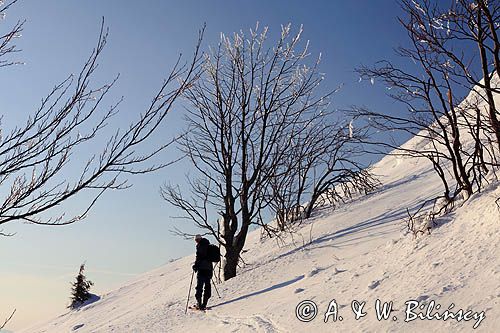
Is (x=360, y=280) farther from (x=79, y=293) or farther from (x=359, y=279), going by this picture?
(x=79, y=293)

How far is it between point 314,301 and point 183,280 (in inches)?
339

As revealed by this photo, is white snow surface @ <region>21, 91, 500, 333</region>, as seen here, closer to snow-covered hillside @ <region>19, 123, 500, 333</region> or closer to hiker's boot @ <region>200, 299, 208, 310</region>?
snow-covered hillside @ <region>19, 123, 500, 333</region>

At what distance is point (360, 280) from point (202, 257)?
4.20 metres

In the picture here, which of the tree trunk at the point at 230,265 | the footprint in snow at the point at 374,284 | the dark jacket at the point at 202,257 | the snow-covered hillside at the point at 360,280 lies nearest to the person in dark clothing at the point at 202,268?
the dark jacket at the point at 202,257

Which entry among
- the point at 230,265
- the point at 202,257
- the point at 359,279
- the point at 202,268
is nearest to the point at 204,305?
the point at 202,268

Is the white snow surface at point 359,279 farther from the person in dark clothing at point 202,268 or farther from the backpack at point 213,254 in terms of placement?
the backpack at point 213,254

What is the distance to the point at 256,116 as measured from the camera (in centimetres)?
1334

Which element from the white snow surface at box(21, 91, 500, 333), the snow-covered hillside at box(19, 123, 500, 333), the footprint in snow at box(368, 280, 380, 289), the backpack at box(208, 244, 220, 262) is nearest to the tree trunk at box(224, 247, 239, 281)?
the snow-covered hillside at box(19, 123, 500, 333)

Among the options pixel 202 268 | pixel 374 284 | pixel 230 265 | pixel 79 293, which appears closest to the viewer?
pixel 374 284

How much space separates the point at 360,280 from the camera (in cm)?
711

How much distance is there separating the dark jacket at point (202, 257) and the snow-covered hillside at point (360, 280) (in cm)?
74

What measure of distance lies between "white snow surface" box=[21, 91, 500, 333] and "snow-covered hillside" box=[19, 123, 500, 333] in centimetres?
2

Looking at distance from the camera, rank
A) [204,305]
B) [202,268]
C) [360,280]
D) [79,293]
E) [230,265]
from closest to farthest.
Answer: [360,280] < [204,305] < [202,268] < [230,265] < [79,293]

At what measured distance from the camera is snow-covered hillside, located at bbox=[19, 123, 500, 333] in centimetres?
529
